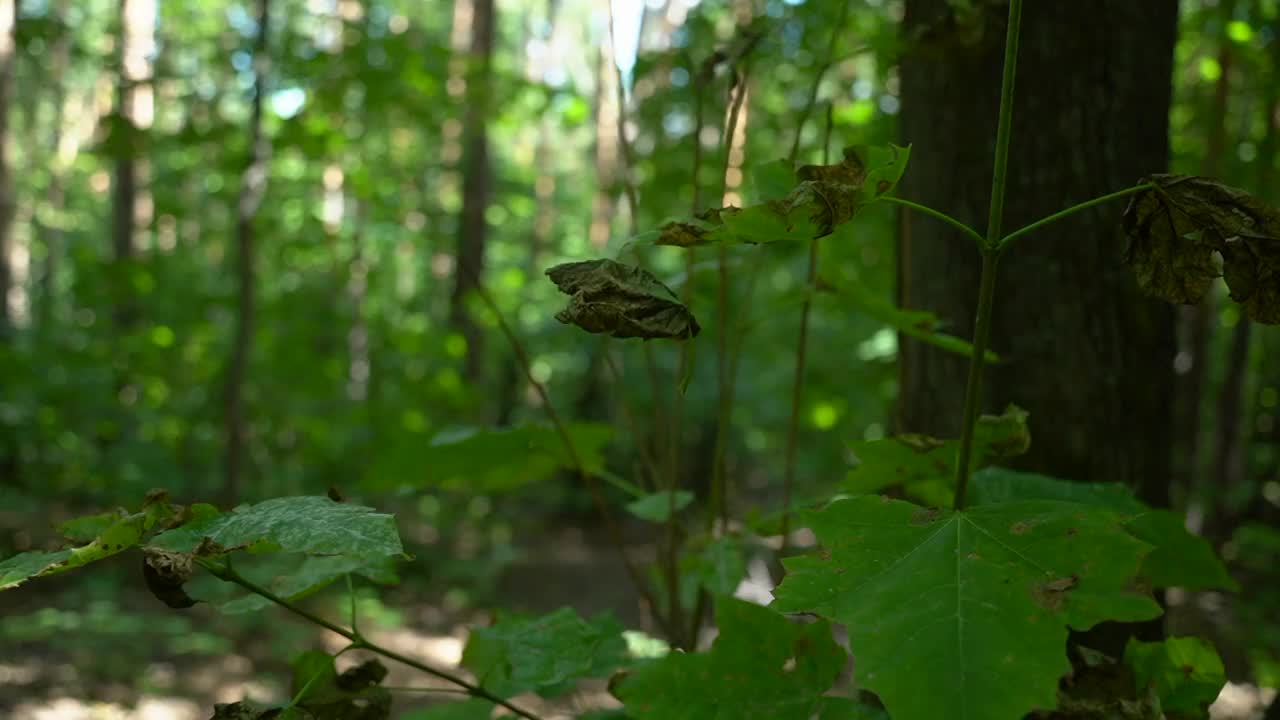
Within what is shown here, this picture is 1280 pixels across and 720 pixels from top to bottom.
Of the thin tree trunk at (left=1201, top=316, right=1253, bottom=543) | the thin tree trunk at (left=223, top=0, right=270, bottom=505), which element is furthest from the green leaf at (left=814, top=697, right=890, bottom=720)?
the thin tree trunk at (left=1201, top=316, right=1253, bottom=543)

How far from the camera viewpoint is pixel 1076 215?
1450 millimetres

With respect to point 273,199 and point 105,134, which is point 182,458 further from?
point 105,134

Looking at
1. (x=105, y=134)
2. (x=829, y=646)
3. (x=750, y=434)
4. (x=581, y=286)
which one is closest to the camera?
(x=581, y=286)

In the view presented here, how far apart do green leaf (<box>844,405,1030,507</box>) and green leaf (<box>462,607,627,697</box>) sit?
389 mm

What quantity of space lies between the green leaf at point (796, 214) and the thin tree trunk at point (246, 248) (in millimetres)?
5015

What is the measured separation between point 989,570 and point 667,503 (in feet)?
2.41

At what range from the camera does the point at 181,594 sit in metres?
0.82

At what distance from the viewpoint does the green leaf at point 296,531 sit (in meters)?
0.75

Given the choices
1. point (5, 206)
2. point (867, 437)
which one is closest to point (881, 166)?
point (867, 437)

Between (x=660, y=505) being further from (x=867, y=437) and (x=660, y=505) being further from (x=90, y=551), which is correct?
(x=867, y=437)

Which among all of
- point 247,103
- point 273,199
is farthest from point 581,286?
point 273,199

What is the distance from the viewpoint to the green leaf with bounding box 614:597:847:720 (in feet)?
3.13

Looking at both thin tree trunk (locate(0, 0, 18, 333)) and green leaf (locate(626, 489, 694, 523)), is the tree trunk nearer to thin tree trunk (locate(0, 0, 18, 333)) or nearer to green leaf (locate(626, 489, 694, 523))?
green leaf (locate(626, 489, 694, 523))

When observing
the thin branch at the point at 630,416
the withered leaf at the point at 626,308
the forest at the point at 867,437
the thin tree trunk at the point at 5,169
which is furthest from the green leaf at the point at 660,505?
the thin tree trunk at the point at 5,169
